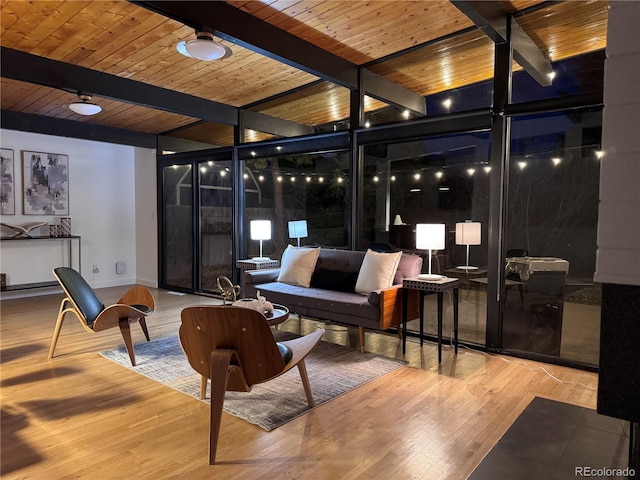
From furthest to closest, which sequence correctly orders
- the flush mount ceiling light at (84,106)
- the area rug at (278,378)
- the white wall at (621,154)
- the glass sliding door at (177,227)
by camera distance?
1. the glass sliding door at (177,227)
2. the flush mount ceiling light at (84,106)
3. the area rug at (278,378)
4. the white wall at (621,154)

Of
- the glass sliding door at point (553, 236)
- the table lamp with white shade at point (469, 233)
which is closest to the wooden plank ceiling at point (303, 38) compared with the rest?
the glass sliding door at point (553, 236)

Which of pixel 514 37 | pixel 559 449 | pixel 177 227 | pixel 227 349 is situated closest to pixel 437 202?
pixel 514 37

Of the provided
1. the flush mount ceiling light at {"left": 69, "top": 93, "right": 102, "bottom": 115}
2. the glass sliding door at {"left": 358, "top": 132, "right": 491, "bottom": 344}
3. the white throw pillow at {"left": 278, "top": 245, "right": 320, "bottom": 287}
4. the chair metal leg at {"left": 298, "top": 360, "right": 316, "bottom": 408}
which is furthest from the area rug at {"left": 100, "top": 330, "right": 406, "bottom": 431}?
the flush mount ceiling light at {"left": 69, "top": 93, "right": 102, "bottom": 115}

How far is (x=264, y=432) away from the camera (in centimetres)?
255

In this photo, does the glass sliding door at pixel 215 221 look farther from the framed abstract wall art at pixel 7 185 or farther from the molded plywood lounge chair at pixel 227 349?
the molded plywood lounge chair at pixel 227 349

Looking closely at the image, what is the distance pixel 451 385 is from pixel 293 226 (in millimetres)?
3129

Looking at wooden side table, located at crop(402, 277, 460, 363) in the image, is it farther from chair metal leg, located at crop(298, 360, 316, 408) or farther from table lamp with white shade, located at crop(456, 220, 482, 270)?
chair metal leg, located at crop(298, 360, 316, 408)

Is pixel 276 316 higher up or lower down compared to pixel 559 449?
higher up

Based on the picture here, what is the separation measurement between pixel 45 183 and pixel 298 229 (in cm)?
443

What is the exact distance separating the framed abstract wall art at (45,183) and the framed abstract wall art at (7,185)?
15cm

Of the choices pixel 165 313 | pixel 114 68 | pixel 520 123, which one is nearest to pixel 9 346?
pixel 165 313

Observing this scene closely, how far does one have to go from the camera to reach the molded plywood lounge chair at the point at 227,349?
2270 mm

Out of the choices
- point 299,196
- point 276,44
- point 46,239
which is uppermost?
point 276,44
